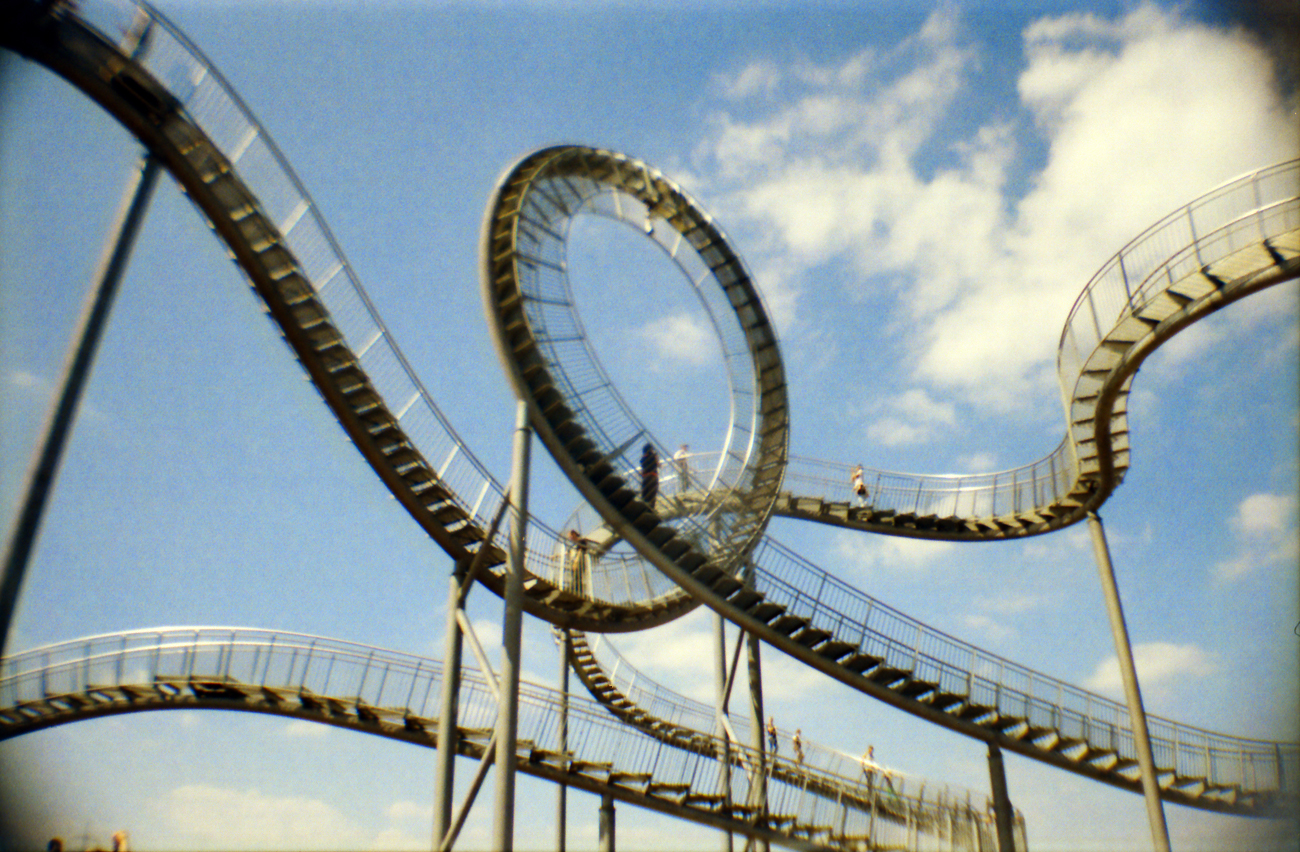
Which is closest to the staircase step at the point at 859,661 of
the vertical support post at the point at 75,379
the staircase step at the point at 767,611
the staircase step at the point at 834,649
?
the staircase step at the point at 834,649

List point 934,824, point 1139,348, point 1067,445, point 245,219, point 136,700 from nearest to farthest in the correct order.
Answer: point 245,219, point 136,700, point 1139,348, point 934,824, point 1067,445

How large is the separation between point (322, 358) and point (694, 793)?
902cm

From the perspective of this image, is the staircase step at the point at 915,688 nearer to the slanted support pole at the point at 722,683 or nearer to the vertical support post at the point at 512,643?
the slanted support pole at the point at 722,683

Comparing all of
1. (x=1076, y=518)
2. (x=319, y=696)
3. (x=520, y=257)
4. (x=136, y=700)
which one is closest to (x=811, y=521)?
(x=1076, y=518)

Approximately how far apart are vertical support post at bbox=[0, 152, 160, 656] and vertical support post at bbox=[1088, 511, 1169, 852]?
15281mm

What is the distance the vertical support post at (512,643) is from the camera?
972 centimetres

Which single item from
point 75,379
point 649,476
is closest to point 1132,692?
point 649,476

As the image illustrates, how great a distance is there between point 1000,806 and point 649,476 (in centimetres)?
844

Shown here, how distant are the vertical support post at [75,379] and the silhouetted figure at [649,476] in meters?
7.80

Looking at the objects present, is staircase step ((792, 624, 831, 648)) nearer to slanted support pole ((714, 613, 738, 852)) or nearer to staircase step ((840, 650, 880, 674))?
staircase step ((840, 650, 880, 674))

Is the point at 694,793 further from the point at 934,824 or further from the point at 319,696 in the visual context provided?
the point at 319,696

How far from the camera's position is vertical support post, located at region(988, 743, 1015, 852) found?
44.5 ft

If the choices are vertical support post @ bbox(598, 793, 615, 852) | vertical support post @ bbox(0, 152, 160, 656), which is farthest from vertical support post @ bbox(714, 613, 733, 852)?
vertical support post @ bbox(0, 152, 160, 656)

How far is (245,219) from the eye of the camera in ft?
33.0
